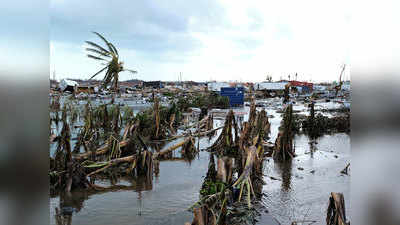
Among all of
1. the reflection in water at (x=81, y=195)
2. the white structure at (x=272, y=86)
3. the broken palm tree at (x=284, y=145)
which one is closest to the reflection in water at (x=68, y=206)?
the reflection in water at (x=81, y=195)

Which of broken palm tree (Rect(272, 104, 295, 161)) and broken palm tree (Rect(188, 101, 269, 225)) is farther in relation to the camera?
broken palm tree (Rect(272, 104, 295, 161))

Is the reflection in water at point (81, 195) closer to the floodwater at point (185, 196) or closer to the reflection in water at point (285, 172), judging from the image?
the floodwater at point (185, 196)

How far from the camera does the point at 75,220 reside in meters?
4.93

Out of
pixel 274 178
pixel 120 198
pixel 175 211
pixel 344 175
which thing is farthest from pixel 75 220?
pixel 344 175

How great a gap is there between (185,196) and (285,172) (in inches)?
122

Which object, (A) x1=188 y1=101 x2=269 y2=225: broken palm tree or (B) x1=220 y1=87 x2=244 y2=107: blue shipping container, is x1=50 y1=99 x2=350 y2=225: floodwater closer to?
(A) x1=188 y1=101 x2=269 y2=225: broken palm tree

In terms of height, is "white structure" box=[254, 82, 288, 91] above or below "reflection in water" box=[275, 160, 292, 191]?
above

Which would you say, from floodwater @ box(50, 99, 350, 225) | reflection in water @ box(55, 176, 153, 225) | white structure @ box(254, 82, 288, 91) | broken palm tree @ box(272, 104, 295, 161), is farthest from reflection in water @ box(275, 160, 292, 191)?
white structure @ box(254, 82, 288, 91)

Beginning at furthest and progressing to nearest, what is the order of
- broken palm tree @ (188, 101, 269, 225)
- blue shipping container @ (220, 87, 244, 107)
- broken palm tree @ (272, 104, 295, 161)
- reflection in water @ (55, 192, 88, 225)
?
blue shipping container @ (220, 87, 244, 107)
broken palm tree @ (272, 104, 295, 161)
reflection in water @ (55, 192, 88, 225)
broken palm tree @ (188, 101, 269, 225)

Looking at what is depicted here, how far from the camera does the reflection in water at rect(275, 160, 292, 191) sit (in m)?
6.74

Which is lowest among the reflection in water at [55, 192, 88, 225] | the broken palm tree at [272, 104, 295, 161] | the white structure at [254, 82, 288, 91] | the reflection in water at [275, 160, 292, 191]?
the reflection in water at [55, 192, 88, 225]

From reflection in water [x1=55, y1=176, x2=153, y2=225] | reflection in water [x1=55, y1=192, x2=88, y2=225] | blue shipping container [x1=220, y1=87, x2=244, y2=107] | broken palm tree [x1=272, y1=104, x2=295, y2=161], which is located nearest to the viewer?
reflection in water [x1=55, y1=192, x2=88, y2=225]

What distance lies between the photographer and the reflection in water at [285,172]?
265 inches
